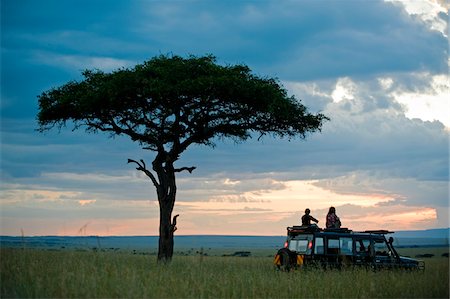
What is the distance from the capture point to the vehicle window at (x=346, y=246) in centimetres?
2061

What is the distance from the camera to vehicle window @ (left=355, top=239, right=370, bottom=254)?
68.2ft

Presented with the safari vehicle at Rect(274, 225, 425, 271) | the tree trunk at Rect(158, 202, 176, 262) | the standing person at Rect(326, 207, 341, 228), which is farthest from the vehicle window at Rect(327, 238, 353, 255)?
the tree trunk at Rect(158, 202, 176, 262)

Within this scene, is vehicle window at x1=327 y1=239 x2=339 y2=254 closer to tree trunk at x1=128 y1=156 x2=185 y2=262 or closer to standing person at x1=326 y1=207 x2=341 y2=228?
standing person at x1=326 y1=207 x2=341 y2=228

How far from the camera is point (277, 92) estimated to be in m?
25.8

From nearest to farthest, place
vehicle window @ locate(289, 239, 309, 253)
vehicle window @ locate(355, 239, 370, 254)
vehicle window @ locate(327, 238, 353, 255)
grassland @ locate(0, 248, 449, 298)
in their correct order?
grassland @ locate(0, 248, 449, 298), vehicle window @ locate(289, 239, 309, 253), vehicle window @ locate(327, 238, 353, 255), vehicle window @ locate(355, 239, 370, 254)

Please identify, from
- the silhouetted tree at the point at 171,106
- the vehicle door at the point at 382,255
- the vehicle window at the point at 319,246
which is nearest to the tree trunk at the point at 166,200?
the silhouetted tree at the point at 171,106

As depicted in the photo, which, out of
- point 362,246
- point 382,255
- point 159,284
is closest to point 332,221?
point 362,246

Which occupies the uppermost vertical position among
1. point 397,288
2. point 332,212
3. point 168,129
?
point 168,129

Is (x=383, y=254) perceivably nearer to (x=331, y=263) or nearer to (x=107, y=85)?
(x=331, y=263)

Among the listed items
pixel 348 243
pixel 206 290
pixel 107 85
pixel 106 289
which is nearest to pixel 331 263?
pixel 348 243

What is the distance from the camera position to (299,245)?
20.6 m

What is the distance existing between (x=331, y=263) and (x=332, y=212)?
116 inches

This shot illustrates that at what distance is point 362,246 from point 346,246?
2.04 feet

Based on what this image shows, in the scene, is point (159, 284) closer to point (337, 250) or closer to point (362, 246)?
point (337, 250)
